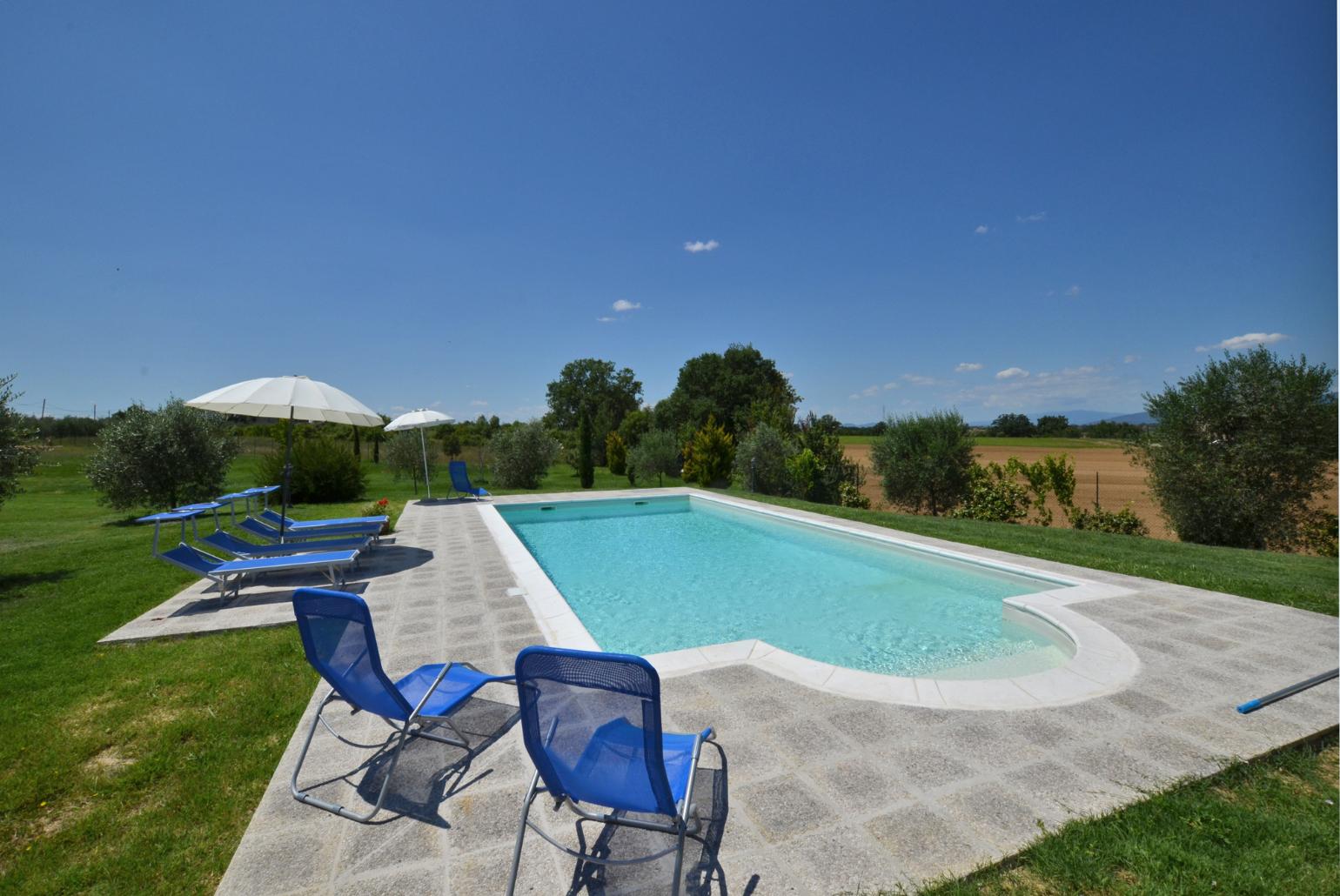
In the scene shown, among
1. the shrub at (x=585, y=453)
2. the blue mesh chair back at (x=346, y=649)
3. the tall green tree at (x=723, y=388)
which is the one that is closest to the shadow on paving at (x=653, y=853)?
the blue mesh chair back at (x=346, y=649)

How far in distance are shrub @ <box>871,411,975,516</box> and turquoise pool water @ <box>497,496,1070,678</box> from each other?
5.84 metres

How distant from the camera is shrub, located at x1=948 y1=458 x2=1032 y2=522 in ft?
43.7

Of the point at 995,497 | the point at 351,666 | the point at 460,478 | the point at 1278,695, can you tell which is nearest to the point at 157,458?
the point at 460,478

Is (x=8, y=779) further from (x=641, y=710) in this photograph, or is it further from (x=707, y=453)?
(x=707, y=453)

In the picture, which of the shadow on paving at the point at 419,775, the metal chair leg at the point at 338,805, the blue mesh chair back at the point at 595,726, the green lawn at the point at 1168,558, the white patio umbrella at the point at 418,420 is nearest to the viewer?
the blue mesh chair back at the point at 595,726

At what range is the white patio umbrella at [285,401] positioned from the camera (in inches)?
256

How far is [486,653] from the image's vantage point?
164 inches

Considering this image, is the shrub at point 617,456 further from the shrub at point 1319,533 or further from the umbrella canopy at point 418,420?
the shrub at point 1319,533

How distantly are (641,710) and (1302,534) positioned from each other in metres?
15.5

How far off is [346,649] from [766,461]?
16.2m

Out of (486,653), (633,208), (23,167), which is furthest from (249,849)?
(633,208)

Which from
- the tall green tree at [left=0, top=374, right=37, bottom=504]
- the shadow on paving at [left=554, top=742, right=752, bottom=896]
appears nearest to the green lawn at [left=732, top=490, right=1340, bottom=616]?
the shadow on paving at [left=554, top=742, right=752, bottom=896]

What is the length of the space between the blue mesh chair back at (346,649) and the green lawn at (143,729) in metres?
0.69

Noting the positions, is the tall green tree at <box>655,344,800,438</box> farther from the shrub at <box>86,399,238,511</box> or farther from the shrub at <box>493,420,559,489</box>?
the shrub at <box>86,399,238,511</box>
